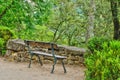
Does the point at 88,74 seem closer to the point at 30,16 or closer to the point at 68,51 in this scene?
the point at 68,51

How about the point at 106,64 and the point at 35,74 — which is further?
the point at 35,74

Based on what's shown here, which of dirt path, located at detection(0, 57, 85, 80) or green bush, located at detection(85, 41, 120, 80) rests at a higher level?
green bush, located at detection(85, 41, 120, 80)

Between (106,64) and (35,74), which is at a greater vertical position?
(106,64)

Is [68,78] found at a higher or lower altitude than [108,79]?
lower

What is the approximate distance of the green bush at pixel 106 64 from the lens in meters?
6.59

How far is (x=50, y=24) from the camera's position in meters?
27.2

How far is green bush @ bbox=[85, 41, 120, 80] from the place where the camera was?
21.6ft

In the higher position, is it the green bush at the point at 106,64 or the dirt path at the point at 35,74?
the green bush at the point at 106,64

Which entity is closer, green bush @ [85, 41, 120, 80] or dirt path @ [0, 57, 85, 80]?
green bush @ [85, 41, 120, 80]

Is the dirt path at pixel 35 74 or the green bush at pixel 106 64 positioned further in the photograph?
the dirt path at pixel 35 74

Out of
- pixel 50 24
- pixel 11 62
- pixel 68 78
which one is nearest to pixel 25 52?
pixel 11 62

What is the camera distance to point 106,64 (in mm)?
6812

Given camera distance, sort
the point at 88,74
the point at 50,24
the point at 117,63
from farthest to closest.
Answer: the point at 50,24 < the point at 88,74 < the point at 117,63

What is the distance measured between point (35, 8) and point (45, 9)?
0.59 metres
